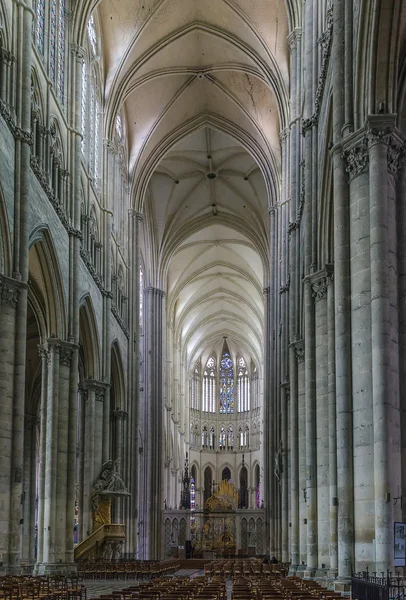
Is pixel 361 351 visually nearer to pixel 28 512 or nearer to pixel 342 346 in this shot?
pixel 342 346

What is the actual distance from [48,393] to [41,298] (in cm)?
379

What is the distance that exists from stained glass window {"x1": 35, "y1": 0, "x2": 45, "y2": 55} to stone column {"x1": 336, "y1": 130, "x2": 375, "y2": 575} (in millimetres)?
Result: 16091

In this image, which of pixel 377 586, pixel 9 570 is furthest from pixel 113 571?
pixel 377 586

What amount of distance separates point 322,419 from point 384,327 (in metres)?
9.97

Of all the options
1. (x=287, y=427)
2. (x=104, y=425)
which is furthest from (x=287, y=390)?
(x=104, y=425)

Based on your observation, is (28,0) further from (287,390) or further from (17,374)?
(287,390)

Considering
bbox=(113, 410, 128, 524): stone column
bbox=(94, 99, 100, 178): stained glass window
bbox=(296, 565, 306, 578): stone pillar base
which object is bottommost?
bbox=(296, 565, 306, 578): stone pillar base

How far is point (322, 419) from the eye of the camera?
27.5m

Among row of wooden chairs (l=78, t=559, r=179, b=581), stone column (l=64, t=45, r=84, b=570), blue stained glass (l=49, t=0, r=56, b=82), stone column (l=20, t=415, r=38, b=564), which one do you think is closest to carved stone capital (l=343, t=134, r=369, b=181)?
blue stained glass (l=49, t=0, r=56, b=82)

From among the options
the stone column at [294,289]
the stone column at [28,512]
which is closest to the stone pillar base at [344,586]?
the stone column at [294,289]

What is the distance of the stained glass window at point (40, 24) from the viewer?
103 feet

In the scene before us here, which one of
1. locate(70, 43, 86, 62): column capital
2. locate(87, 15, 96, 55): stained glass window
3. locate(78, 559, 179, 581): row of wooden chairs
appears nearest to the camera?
locate(78, 559, 179, 581): row of wooden chairs

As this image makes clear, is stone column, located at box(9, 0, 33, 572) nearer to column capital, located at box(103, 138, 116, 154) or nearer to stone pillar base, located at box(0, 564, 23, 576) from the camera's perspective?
stone pillar base, located at box(0, 564, 23, 576)

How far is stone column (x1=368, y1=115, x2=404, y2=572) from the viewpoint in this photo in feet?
57.1
